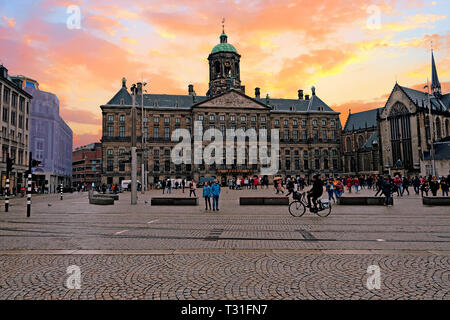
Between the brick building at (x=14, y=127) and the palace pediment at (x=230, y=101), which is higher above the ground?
the palace pediment at (x=230, y=101)

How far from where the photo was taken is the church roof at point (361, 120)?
277ft

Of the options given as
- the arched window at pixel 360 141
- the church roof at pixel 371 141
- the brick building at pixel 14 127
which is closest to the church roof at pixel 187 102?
the church roof at pixel 371 141

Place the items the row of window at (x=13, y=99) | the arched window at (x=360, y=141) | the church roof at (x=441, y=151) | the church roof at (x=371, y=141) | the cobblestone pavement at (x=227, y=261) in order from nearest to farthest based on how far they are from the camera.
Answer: the cobblestone pavement at (x=227, y=261) → the row of window at (x=13, y=99) → the church roof at (x=441, y=151) → the church roof at (x=371, y=141) → the arched window at (x=360, y=141)

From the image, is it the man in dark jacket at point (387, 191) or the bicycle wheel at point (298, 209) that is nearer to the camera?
the bicycle wheel at point (298, 209)

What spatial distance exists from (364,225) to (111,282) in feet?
27.0

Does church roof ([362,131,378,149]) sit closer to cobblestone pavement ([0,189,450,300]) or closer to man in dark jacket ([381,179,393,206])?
man in dark jacket ([381,179,393,206])

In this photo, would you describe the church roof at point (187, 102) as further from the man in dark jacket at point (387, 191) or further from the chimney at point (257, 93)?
the man in dark jacket at point (387, 191)

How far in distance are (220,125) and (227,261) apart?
6433 centimetres

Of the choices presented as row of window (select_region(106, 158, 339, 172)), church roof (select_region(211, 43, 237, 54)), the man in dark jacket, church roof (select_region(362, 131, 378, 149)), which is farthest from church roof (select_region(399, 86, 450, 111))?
the man in dark jacket

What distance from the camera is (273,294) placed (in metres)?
3.99

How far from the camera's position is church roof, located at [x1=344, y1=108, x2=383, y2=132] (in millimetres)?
84350

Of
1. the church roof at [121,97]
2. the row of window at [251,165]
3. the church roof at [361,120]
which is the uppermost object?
the church roof at [121,97]

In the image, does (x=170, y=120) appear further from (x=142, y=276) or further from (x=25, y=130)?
(x=142, y=276)

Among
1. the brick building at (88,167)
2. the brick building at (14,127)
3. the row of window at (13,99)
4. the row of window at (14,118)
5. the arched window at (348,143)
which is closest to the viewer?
the brick building at (14,127)
